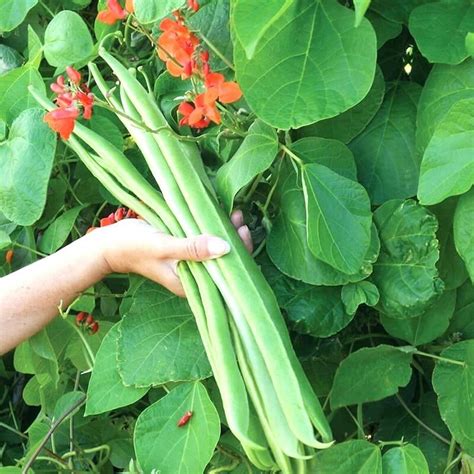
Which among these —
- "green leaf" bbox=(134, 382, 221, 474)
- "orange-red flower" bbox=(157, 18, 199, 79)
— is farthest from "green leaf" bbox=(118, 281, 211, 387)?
"orange-red flower" bbox=(157, 18, 199, 79)

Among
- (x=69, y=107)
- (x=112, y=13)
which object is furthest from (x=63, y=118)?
(x=112, y=13)

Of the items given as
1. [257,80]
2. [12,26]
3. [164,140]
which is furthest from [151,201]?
[12,26]

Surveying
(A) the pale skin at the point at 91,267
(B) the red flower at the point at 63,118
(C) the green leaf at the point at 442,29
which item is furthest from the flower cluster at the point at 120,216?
(C) the green leaf at the point at 442,29

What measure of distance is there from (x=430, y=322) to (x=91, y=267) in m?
0.35

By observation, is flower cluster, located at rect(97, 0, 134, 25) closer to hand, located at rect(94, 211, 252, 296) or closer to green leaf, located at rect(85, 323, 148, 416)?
hand, located at rect(94, 211, 252, 296)

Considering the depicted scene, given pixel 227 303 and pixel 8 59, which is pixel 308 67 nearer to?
pixel 227 303

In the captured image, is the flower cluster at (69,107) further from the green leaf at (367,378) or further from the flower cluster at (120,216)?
the green leaf at (367,378)

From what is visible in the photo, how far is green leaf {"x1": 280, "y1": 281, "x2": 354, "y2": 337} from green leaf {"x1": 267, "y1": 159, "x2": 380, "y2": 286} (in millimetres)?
28

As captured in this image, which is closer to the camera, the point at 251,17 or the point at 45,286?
the point at 251,17

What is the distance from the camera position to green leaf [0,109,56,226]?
2.72 ft

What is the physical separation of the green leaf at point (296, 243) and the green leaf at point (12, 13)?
338 mm

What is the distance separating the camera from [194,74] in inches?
26.9

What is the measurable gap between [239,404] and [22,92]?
474 mm

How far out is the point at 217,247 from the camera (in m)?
0.65
